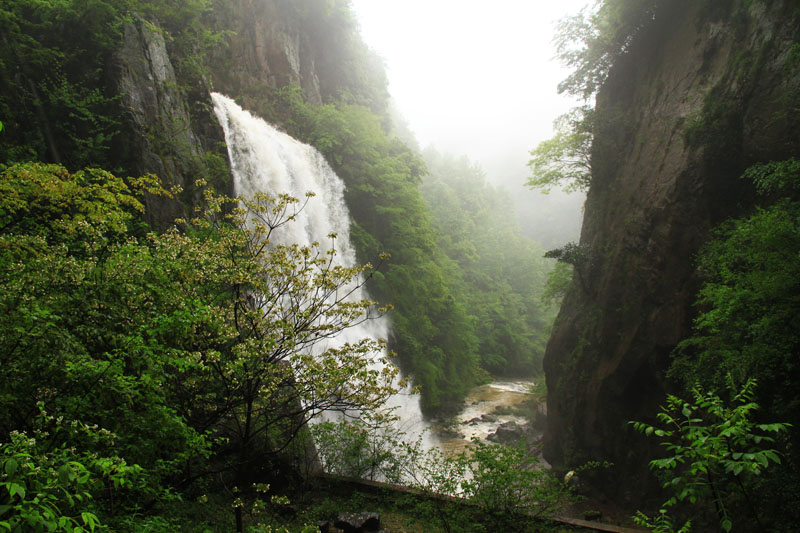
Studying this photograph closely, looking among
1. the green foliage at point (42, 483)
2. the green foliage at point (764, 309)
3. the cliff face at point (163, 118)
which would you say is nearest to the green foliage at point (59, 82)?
the cliff face at point (163, 118)

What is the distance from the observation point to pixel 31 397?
11.2 feet

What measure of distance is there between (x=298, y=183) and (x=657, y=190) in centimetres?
1207

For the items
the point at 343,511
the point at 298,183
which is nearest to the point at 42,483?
the point at 343,511

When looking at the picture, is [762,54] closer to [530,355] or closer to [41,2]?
[41,2]

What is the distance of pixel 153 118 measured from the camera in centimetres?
1075

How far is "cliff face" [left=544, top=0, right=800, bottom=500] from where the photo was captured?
859 cm

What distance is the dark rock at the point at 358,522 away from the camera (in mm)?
7305

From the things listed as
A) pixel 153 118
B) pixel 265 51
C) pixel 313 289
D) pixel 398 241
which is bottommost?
pixel 313 289

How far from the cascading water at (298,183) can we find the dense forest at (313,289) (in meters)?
0.86

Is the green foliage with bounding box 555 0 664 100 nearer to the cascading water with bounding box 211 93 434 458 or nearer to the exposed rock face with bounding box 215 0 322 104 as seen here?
the cascading water with bounding box 211 93 434 458

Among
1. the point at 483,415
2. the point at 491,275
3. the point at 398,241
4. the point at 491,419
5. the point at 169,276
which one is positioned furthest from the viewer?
the point at 491,275

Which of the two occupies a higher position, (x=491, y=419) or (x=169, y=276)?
(x=169, y=276)

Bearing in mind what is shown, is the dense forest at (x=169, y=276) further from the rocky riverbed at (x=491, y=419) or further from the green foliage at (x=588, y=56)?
the green foliage at (x=588, y=56)

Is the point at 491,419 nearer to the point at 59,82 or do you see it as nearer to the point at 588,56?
the point at 588,56
